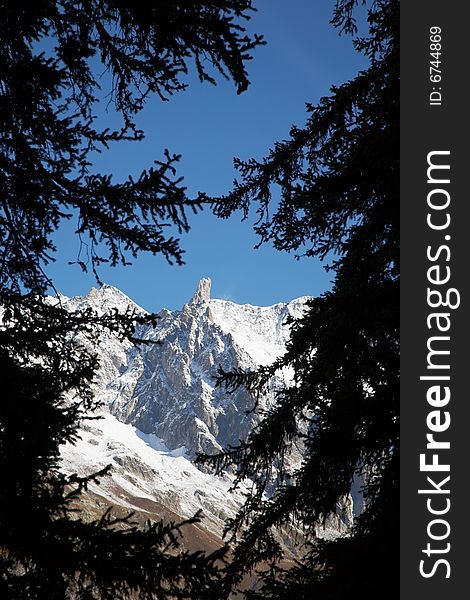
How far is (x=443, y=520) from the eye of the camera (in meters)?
3.79

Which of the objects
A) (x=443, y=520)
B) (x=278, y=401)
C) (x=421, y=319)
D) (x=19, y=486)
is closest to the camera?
(x=19, y=486)

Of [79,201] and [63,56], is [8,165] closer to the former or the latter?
[79,201]

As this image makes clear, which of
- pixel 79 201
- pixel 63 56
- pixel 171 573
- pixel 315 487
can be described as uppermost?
pixel 63 56

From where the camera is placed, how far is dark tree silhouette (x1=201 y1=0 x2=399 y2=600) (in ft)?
15.3

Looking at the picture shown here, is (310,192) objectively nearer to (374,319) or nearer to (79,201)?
(374,319)

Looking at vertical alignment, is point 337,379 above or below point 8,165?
below

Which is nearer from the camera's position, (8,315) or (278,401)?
(8,315)

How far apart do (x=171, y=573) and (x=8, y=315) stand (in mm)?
2718

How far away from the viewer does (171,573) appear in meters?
2.93

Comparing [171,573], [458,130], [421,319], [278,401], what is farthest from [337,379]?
[171,573]

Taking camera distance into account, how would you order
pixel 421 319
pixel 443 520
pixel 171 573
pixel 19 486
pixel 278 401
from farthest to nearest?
pixel 278 401, pixel 421 319, pixel 443 520, pixel 19 486, pixel 171 573

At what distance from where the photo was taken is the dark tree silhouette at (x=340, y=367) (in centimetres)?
466

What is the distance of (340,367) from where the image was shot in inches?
247

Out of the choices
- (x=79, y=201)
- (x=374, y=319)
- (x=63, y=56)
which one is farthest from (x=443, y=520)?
(x=63, y=56)
